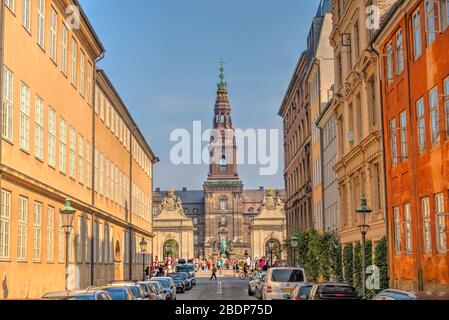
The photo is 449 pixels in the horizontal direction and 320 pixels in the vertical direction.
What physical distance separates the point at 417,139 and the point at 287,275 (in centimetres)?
896

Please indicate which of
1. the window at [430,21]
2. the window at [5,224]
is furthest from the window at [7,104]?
the window at [430,21]

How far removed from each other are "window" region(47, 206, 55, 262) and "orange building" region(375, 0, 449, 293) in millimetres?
13812

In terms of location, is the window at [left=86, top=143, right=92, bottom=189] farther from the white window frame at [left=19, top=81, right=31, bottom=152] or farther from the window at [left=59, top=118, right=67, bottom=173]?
the white window frame at [left=19, top=81, right=31, bottom=152]

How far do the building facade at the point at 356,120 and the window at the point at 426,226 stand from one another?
5.94m

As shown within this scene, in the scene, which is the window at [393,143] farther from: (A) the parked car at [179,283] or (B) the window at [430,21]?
(A) the parked car at [179,283]

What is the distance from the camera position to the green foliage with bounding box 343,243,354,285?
36.0 m

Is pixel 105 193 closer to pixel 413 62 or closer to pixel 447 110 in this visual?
pixel 413 62

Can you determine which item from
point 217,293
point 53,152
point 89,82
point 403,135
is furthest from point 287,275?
point 217,293

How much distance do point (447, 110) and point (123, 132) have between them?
37.7 m

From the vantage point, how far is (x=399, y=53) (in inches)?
1059

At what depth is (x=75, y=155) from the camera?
3503 centimetres

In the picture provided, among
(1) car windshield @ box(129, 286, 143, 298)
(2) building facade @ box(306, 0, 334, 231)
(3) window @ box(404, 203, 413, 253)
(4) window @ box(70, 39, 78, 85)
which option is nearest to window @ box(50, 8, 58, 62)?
(4) window @ box(70, 39, 78, 85)

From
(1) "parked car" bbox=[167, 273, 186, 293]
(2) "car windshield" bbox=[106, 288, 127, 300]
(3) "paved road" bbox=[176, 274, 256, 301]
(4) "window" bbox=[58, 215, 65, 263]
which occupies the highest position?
(4) "window" bbox=[58, 215, 65, 263]
